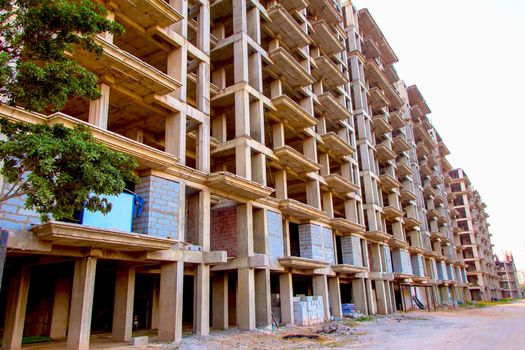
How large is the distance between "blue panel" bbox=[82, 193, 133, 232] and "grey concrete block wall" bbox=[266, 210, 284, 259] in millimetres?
10786

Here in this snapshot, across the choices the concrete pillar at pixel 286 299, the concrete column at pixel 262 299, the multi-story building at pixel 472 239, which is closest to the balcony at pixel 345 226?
the concrete pillar at pixel 286 299

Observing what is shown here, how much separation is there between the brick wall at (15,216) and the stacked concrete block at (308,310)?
1832cm

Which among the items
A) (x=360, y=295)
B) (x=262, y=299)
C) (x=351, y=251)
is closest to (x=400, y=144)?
(x=351, y=251)

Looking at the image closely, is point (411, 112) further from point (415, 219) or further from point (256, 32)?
point (256, 32)

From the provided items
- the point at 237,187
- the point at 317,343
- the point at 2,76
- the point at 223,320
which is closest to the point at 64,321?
the point at 223,320

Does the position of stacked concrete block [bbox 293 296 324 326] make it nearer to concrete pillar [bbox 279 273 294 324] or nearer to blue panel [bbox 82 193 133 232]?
concrete pillar [bbox 279 273 294 324]

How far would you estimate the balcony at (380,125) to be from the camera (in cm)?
5106

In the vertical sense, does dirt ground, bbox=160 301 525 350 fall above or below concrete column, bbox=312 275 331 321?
below

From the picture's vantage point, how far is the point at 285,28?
1312 inches

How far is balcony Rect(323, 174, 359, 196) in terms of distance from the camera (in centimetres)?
3497

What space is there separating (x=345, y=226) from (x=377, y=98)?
24.2 metres

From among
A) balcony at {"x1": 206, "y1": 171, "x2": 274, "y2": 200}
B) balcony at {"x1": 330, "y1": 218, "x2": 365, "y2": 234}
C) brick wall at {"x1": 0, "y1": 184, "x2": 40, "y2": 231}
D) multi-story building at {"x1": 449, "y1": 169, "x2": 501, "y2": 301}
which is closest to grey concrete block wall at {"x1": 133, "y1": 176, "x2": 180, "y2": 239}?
balcony at {"x1": 206, "y1": 171, "x2": 274, "y2": 200}

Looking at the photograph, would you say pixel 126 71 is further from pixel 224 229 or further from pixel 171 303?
pixel 224 229

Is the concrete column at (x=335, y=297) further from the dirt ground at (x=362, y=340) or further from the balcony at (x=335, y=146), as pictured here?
the balcony at (x=335, y=146)
